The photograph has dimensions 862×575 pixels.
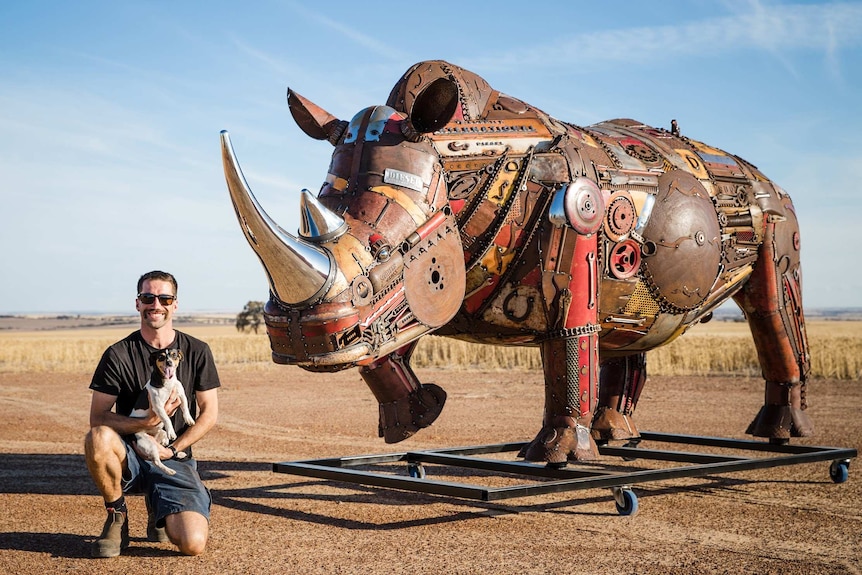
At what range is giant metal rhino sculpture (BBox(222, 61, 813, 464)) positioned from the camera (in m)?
5.32

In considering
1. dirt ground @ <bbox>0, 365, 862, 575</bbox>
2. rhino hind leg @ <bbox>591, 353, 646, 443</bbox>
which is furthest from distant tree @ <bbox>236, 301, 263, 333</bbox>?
rhino hind leg @ <bbox>591, 353, 646, 443</bbox>

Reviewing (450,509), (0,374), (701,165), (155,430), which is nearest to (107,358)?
(155,430)

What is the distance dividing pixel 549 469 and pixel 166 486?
253cm

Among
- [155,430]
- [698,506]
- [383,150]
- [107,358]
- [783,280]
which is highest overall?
[383,150]

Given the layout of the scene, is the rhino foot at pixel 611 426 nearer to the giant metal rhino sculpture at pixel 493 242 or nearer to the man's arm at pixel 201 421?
the giant metal rhino sculpture at pixel 493 242

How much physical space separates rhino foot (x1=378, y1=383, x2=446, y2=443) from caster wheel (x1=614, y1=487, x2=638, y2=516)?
1357mm

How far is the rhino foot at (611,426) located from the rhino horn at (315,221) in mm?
4132

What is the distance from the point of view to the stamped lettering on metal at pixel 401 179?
578 centimetres

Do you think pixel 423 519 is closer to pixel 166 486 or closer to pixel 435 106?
pixel 166 486

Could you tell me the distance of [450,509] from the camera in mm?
6816

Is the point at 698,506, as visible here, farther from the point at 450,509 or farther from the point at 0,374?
the point at 0,374

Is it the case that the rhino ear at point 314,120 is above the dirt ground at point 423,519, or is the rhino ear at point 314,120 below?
above

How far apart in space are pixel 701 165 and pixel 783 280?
1.39 m

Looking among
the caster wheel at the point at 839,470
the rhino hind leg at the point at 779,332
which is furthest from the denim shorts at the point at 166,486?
the caster wheel at the point at 839,470
